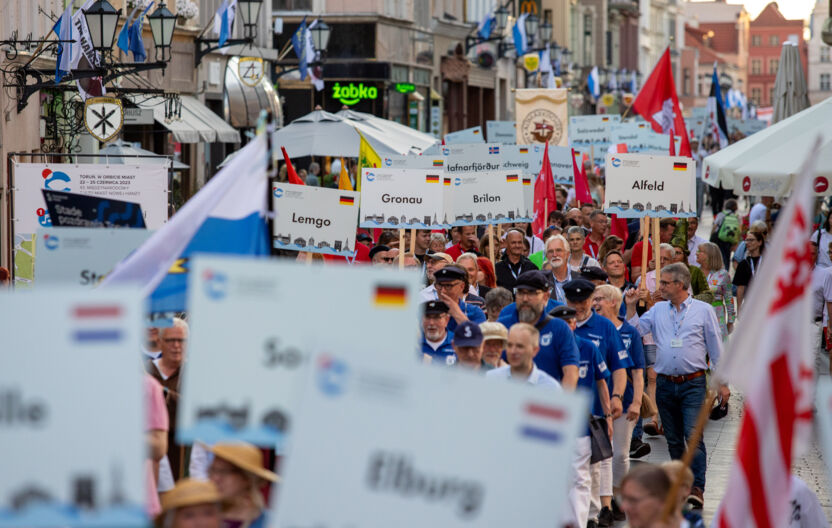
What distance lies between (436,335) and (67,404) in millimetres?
5768

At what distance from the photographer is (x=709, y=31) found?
163375mm

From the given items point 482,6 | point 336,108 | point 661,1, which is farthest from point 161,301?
point 661,1

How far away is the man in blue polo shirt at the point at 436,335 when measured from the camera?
9633 millimetres

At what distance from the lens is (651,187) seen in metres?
15.1

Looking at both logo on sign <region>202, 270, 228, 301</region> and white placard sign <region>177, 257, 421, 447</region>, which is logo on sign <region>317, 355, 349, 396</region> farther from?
logo on sign <region>202, 270, 228, 301</region>

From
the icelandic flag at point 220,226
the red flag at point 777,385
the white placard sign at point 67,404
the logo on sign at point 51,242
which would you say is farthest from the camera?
the logo on sign at point 51,242

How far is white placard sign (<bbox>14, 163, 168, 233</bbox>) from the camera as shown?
12.3 metres

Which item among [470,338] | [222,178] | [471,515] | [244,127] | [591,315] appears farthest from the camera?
[244,127]

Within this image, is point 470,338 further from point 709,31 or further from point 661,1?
point 709,31

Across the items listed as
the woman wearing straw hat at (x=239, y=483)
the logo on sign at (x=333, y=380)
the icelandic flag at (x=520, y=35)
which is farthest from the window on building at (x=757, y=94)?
the logo on sign at (x=333, y=380)

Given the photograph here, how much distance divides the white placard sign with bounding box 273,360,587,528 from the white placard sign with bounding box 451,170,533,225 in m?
11.9

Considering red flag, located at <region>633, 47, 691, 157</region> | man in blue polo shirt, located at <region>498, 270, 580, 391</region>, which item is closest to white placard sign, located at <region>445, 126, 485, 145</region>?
red flag, located at <region>633, 47, 691, 157</region>

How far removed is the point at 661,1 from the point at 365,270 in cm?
10130

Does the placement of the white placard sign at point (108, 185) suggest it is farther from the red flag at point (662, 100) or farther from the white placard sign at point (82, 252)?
the red flag at point (662, 100)
